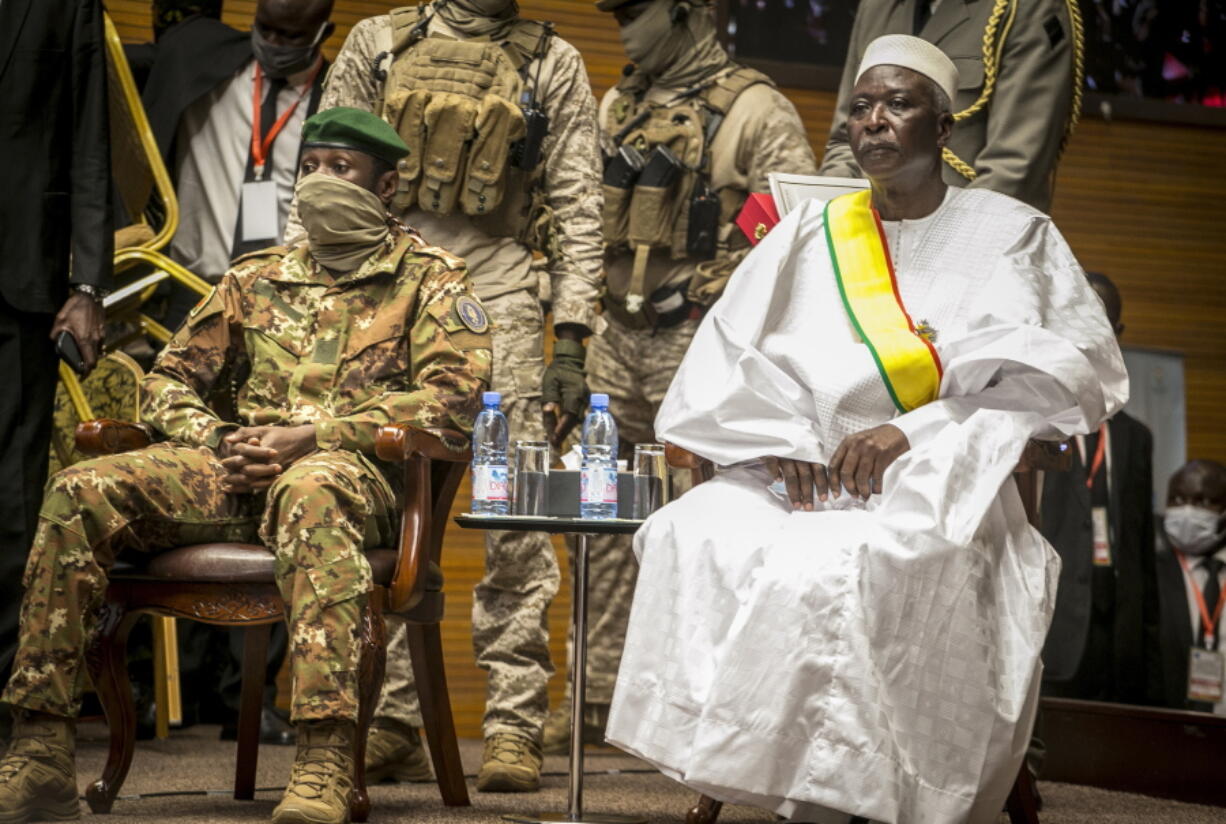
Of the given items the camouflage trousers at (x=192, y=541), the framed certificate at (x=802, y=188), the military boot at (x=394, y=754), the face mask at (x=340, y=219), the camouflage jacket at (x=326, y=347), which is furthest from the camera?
the military boot at (x=394, y=754)

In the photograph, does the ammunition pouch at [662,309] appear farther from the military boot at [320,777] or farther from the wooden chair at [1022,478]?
the military boot at [320,777]

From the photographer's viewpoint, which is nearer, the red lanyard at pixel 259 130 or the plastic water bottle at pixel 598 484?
→ the plastic water bottle at pixel 598 484

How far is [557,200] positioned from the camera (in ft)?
14.5

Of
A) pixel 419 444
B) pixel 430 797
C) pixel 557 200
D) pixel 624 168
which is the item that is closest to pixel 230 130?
pixel 624 168

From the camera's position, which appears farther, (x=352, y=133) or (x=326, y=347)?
(x=352, y=133)

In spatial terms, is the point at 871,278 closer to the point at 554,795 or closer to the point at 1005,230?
the point at 1005,230

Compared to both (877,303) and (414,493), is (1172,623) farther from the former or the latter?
(414,493)

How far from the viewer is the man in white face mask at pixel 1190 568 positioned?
612 cm

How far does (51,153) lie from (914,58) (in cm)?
225

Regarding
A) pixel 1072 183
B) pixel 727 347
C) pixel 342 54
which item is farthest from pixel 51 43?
pixel 1072 183

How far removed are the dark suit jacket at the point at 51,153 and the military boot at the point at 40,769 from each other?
1353 millimetres

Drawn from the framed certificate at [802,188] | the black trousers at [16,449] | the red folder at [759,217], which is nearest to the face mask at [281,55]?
the black trousers at [16,449]

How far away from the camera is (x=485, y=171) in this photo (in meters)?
4.25

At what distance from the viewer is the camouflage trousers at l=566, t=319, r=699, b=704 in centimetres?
478
